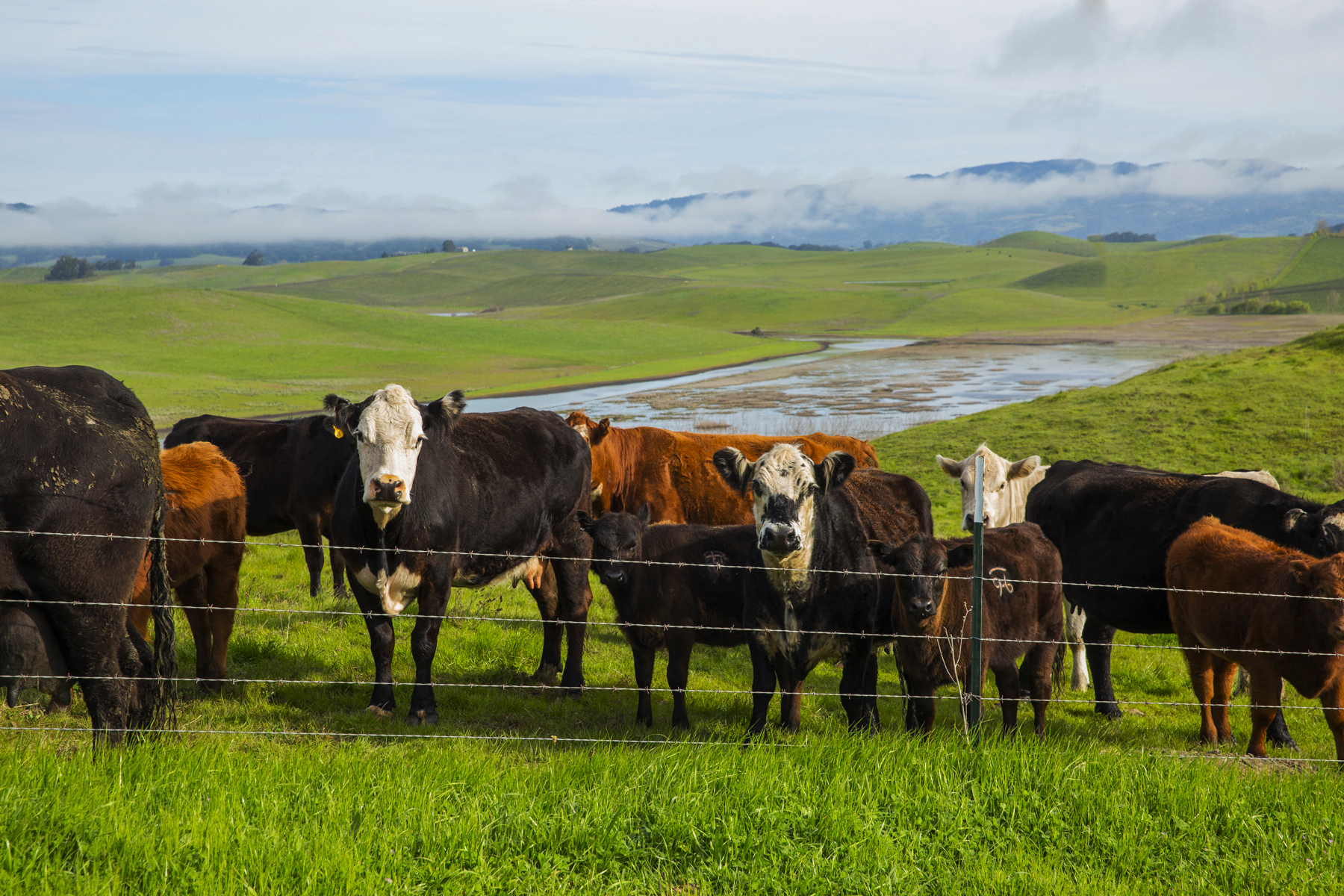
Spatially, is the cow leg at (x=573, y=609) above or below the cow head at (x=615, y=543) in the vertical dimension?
below

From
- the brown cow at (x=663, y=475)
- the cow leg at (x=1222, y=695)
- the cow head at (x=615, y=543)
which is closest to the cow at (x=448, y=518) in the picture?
the cow head at (x=615, y=543)

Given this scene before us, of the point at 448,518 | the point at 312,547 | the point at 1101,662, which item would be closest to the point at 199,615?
the point at 448,518

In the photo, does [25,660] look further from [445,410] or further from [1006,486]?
[1006,486]

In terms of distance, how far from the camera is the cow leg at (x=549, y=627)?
8.66 metres

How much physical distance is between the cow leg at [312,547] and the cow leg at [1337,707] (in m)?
9.15

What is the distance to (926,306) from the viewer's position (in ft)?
390

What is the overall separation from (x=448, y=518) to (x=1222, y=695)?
600cm

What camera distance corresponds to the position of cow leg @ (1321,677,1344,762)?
20.6 ft

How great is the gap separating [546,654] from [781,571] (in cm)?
288

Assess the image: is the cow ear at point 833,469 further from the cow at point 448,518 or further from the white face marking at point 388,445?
the white face marking at point 388,445

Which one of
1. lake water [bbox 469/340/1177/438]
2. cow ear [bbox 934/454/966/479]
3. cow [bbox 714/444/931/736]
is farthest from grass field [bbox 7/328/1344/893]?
A: lake water [bbox 469/340/1177/438]

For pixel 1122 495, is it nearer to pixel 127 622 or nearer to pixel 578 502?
pixel 578 502

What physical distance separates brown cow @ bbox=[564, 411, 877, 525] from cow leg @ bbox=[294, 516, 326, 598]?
10.3 ft

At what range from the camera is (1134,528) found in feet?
28.4
